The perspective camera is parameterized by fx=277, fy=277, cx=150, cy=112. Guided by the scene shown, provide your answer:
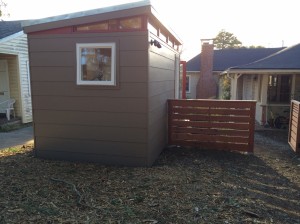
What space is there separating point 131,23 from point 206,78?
58.1ft

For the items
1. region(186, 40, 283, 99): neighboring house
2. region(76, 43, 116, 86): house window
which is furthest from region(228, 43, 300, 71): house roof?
region(186, 40, 283, 99): neighboring house

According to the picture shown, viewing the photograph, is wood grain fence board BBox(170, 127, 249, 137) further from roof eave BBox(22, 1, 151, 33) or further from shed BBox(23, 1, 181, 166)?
roof eave BBox(22, 1, 151, 33)

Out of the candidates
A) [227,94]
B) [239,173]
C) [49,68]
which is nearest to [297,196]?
[239,173]

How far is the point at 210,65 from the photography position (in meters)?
21.3

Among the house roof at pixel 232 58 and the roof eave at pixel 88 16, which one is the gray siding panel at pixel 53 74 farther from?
the house roof at pixel 232 58

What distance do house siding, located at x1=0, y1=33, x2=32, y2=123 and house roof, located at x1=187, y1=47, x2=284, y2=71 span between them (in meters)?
14.7

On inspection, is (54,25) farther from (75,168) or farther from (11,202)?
(11,202)

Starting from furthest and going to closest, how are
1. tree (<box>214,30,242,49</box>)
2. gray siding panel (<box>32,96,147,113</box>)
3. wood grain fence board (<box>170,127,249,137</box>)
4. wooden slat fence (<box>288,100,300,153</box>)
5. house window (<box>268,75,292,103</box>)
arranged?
tree (<box>214,30,242,49</box>) < house window (<box>268,75,292,103</box>) < wooden slat fence (<box>288,100,300,153</box>) < wood grain fence board (<box>170,127,249,137</box>) < gray siding panel (<box>32,96,147,113</box>)

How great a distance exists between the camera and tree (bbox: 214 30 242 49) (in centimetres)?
5784


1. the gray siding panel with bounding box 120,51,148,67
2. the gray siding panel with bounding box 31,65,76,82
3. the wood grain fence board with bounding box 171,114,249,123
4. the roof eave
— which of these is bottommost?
the wood grain fence board with bounding box 171,114,249,123

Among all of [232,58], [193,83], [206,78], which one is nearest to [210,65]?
[206,78]

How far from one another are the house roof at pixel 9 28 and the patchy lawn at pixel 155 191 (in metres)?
6.01

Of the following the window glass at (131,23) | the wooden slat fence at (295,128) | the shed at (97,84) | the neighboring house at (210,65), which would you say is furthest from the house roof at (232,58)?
the window glass at (131,23)

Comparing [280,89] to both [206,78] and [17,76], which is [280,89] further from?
[206,78]
